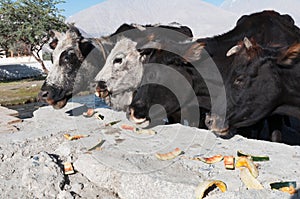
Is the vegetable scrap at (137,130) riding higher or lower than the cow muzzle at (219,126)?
lower

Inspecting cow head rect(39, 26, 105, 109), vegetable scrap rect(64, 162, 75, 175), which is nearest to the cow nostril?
Answer: cow head rect(39, 26, 105, 109)

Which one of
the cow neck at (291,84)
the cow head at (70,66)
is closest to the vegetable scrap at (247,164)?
the cow neck at (291,84)

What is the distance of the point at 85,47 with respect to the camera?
3771 mm

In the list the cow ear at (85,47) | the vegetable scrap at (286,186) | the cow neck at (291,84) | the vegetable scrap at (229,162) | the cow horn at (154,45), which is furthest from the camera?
the cow ear at (85,47)

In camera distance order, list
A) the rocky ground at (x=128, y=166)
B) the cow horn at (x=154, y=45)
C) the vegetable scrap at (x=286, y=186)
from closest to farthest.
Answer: the vegetable scrap at (x=286, y=186), the rocky ground at (x=128, y=166), the cow horn at (x=154, y=45)

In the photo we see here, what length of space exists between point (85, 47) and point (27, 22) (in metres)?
14.3

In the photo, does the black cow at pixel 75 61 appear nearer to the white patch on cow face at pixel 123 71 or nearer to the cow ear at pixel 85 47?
the cow ear at pixel 85 47

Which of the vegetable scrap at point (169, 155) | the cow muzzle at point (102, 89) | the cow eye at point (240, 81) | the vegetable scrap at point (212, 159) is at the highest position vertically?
the cow eye at point (240, 81)

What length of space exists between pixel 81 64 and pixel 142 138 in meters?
1.31

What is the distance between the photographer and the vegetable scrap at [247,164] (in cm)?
199

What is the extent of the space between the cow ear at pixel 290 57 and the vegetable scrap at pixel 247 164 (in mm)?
810

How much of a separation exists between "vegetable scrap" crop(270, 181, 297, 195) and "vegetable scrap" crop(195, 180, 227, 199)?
0.86ft

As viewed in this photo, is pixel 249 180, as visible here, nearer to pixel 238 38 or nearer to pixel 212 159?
pixel 212 159

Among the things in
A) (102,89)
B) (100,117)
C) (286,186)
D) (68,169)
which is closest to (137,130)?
(102,89)
